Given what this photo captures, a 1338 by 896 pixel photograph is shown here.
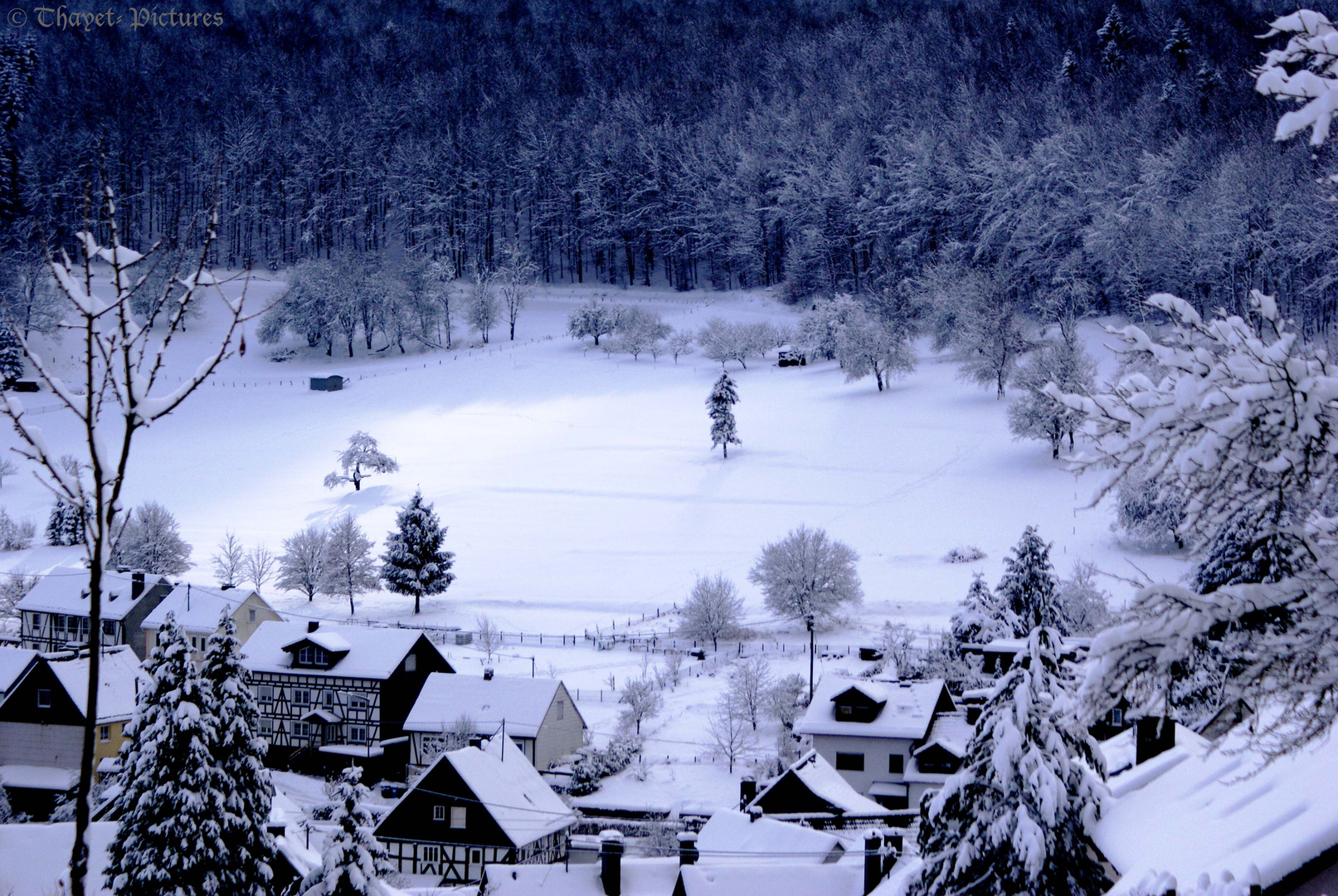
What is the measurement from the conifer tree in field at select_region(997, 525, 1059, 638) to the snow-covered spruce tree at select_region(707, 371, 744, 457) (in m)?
27.0

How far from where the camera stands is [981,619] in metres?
36.8

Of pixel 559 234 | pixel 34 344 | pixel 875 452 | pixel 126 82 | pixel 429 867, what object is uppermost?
pixel 126 82

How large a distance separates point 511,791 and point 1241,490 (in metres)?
25.4

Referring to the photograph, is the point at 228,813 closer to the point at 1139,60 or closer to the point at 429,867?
the point at 429,867

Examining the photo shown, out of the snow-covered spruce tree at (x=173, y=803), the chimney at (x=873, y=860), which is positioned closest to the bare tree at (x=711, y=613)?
the chimney at (x=873, y=860)

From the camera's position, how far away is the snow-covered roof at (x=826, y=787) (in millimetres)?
26094

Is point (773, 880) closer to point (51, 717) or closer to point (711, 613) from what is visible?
point (711, 613)

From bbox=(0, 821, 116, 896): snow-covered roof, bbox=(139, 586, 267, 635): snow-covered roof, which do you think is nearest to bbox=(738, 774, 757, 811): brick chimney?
bbox=(0, 821, 116, 896): snow-covered roof

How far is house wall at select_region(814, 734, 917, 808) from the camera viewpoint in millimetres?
31281

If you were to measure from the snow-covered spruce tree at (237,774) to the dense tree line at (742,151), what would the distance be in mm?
60416

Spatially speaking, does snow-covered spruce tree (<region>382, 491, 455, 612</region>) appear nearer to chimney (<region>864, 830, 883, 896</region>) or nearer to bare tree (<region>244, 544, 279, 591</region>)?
bare tree (<region>244, 544, 279, 591</region>)

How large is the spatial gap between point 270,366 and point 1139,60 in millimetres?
87028

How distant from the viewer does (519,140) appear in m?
132

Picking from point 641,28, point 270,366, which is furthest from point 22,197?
point 641,28
